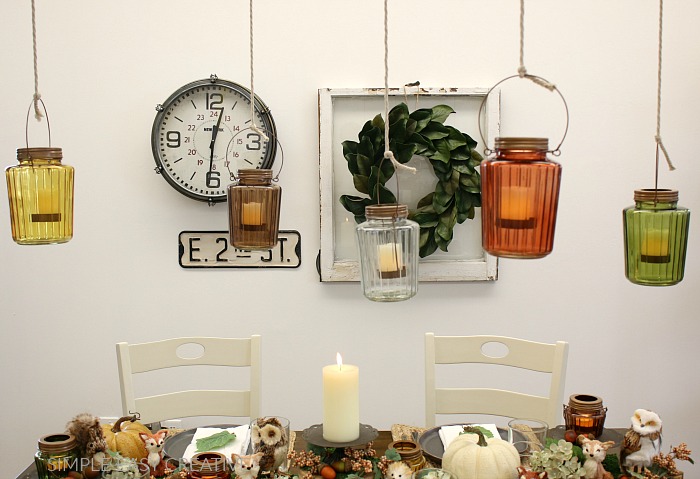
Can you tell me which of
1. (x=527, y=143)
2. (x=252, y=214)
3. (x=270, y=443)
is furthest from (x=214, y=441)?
(x=527, y=143)

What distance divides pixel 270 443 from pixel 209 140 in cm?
131

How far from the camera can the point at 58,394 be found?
2666 mm

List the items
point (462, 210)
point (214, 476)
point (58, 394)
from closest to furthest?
point (214, 476) < point (462, 210) < point (58, 394)

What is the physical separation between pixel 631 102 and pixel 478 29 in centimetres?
56

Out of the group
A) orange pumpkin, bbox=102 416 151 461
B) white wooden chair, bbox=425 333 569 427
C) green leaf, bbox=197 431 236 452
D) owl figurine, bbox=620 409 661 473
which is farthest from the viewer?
white wooden chair, bbox=425 333 569 427

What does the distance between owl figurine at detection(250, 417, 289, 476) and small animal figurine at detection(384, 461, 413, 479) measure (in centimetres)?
21

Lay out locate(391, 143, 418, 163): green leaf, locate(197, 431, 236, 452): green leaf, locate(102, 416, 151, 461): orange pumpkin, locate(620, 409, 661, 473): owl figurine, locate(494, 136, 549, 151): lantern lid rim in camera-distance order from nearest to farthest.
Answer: locate(494, 136, 549, 151): lantern lid rim < locate(620, 409, 661, 473): owl figurine < locate(102, 416, 151, 461): orange pumpkin < locate(197, 431, 236, 452): green leaf < locate(391, 143, 418, 163): green leaf

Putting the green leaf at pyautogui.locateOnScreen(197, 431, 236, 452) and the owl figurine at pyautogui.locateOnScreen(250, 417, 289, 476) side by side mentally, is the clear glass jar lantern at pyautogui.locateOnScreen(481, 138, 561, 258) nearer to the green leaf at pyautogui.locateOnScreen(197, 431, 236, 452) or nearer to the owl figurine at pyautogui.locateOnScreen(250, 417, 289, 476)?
the owl figurine at pyautogui.locateOnScreen(250, 417, 289, 476)

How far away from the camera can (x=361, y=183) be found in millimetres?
2473

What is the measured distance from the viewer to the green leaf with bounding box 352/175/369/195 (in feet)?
8.09

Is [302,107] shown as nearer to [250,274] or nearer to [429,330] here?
[250,274]

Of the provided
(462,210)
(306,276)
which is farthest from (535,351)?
(306,276)

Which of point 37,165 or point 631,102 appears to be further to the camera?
point 631,102

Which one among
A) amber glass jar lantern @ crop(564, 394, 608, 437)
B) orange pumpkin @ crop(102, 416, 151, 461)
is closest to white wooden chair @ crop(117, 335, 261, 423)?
orange pumpkin @ crop(102, 416, 151, 461)
